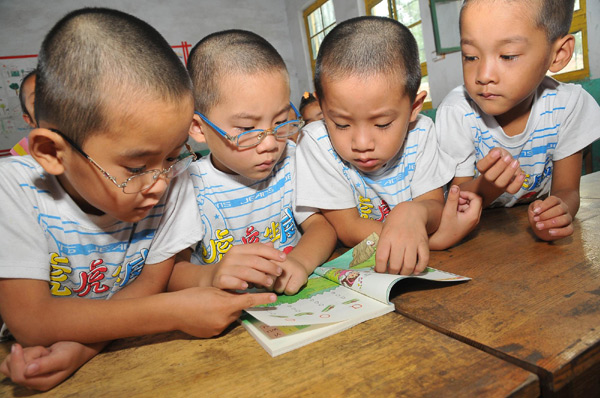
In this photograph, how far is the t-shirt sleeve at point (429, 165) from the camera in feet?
4.26

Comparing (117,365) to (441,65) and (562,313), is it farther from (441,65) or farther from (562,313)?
(441,65)

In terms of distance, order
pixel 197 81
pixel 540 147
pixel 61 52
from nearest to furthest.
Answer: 1. pixel 61 52
2. pixel 197 81
3. pixel 540 147

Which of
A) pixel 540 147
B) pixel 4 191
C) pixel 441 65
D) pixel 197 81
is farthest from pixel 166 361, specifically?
pixel 441 65

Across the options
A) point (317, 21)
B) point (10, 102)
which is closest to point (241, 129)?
point (10, 102)

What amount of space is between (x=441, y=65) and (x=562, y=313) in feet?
15.2

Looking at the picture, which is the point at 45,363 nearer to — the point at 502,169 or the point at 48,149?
the point at 48,149

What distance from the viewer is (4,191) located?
0.79 metres

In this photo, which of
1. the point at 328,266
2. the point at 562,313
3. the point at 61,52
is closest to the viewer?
the point at 562,313

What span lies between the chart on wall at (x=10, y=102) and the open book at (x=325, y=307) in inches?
260

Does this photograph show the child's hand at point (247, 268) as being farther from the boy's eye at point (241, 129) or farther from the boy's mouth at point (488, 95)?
the boy's mouth at point (488, 95)

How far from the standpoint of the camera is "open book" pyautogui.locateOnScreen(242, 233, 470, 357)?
0.68 metres

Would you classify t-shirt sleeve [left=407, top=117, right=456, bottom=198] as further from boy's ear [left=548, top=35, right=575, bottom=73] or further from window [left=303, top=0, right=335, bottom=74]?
window [left=303, top=0, right=335, bottom=74]

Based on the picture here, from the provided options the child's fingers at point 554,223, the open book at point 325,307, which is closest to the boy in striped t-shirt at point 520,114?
the child's fingers at point 554,223

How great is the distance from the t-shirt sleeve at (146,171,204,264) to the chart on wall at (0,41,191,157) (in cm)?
547
